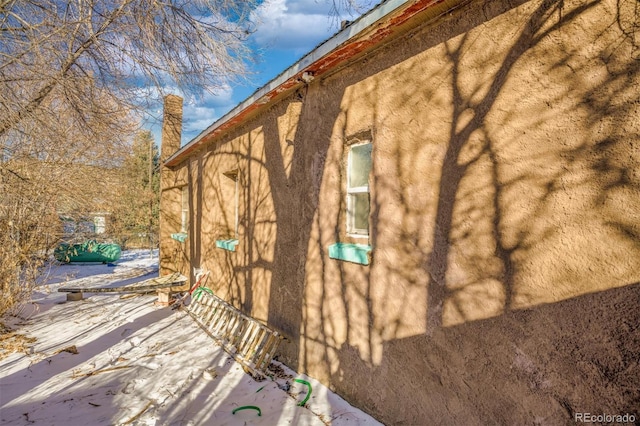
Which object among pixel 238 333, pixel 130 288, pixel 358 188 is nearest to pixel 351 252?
pixel 358 188

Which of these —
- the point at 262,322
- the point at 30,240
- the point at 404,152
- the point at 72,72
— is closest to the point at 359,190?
the point at 404,152

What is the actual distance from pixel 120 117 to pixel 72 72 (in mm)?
794

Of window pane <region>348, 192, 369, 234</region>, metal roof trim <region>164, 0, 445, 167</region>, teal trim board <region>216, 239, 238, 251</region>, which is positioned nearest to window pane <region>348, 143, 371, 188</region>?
window pane <region>348, 192, 369, 234</region>

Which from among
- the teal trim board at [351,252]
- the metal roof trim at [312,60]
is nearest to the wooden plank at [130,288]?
the metal roof trim at [312,60]

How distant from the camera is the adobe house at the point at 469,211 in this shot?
189 centimetres

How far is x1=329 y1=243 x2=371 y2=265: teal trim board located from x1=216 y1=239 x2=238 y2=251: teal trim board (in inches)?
118

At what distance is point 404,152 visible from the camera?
304cm

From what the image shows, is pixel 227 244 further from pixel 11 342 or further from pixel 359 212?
pixel 11 342

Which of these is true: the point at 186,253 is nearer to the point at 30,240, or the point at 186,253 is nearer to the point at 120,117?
the point at 30,240

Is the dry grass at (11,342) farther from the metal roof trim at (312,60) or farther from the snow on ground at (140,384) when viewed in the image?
the metal roof trim at (312,60)

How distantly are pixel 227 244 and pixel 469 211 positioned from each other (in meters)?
4.87

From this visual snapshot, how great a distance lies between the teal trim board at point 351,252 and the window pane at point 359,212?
0.22 m

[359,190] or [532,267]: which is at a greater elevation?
[359,190]

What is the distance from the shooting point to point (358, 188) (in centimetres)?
369
